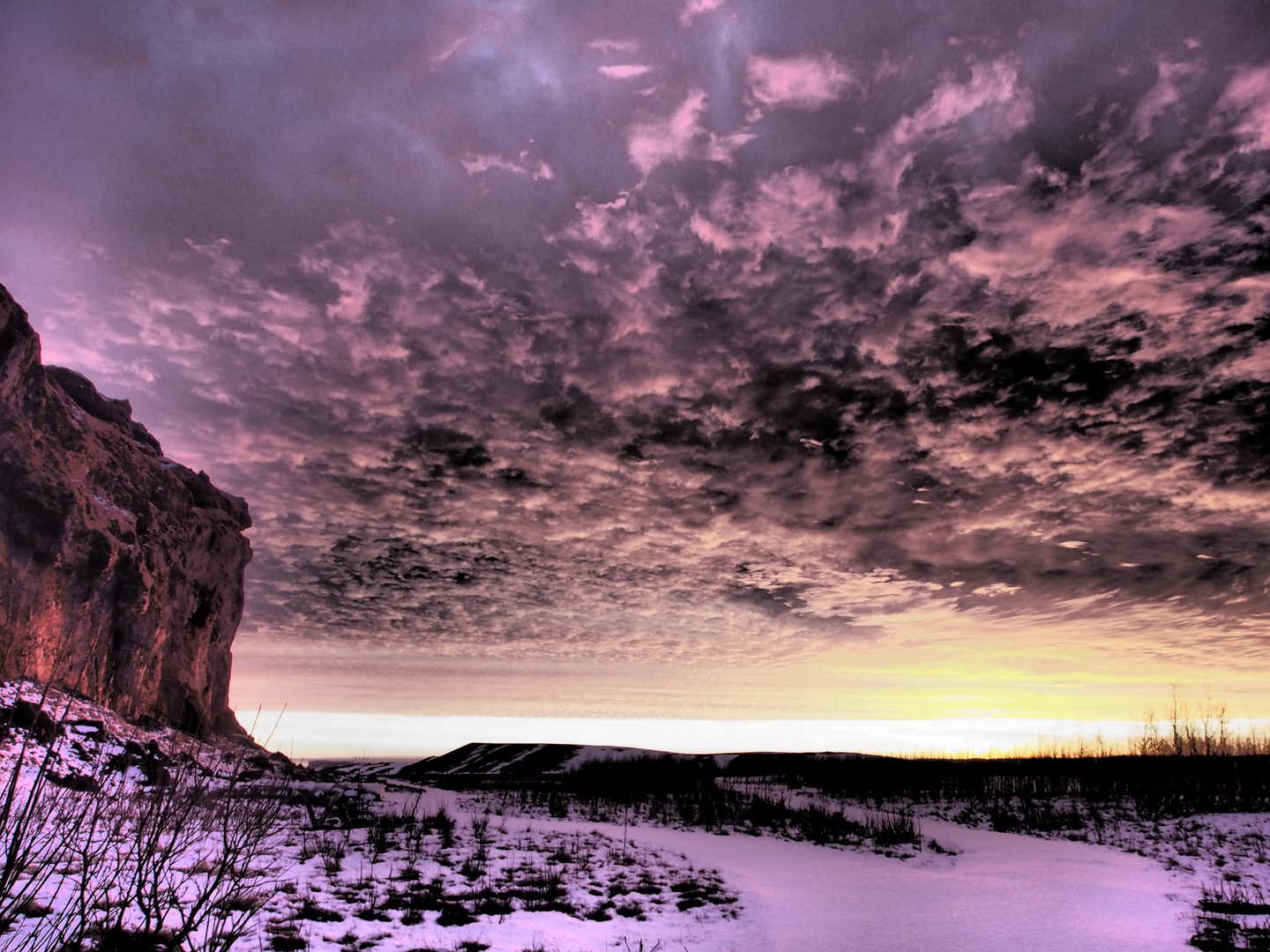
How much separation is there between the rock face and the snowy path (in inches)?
872

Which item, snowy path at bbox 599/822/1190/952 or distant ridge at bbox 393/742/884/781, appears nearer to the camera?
snowy path at bbox 599/822/1190/952

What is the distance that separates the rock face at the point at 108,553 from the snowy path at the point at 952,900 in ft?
72.6

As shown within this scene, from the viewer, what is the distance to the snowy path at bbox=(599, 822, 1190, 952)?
12367 mm

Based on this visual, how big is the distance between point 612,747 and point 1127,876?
140965 mm

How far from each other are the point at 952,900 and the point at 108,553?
129 ft

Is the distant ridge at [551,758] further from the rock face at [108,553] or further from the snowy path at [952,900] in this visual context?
the snowy path at [952,900]

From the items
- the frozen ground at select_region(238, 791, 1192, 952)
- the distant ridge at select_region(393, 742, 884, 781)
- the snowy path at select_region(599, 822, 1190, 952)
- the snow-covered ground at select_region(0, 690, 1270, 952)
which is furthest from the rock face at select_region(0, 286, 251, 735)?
the distant ridge at select_region(393, 742, 884, 781)

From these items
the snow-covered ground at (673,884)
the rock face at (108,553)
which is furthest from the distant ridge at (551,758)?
the snow-covered ground at (673,884)

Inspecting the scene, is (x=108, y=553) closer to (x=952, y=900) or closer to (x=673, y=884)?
(x=673, y=884)

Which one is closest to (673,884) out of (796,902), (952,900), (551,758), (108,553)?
(796,902)

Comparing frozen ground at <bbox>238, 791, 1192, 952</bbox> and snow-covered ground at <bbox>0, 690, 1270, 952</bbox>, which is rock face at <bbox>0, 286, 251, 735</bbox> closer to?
snow-covered ground at <bbox>0, 690, 1270, 952</bbox>

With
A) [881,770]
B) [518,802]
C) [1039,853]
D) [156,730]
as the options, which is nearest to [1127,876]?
[1039,853]

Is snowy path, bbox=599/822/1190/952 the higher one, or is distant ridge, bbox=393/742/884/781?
A: snowy path, bbox=599/822/1190/952

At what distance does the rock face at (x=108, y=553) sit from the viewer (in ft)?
101
